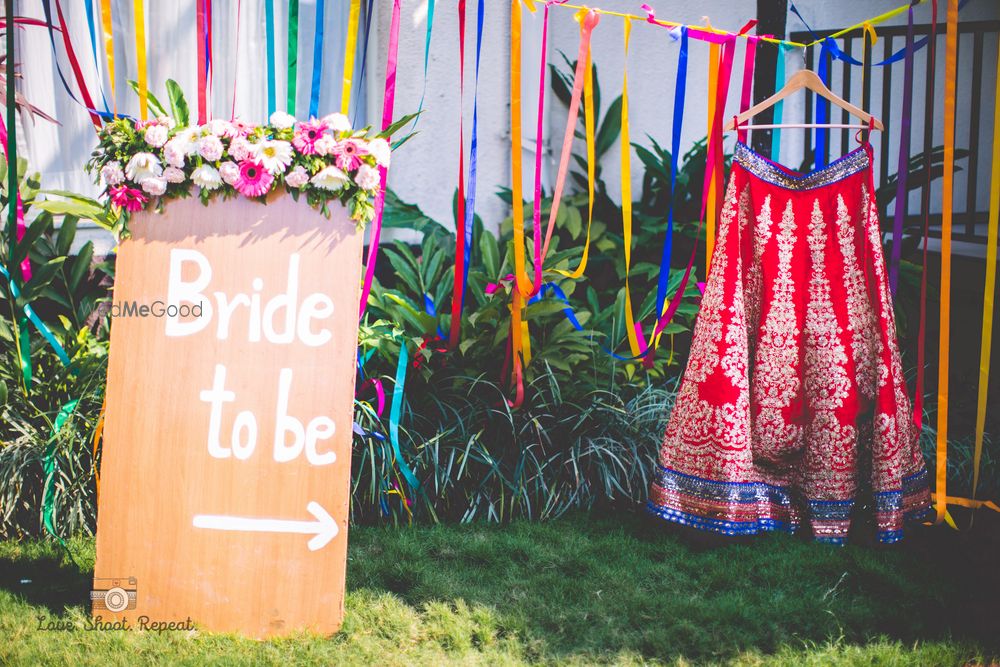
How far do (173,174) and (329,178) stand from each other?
0.43 meters

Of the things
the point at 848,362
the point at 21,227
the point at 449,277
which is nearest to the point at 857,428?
the point at 848,362

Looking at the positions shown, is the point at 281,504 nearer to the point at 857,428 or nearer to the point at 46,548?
the point at 46,548

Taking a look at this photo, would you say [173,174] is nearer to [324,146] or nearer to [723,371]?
[324,146]

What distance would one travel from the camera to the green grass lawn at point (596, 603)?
237 centimetres

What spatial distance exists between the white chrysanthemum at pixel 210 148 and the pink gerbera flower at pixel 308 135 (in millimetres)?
205

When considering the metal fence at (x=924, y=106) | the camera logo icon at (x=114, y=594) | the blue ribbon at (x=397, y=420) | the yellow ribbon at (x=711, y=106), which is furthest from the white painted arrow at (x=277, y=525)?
the metal fence at (x=924, y=106)

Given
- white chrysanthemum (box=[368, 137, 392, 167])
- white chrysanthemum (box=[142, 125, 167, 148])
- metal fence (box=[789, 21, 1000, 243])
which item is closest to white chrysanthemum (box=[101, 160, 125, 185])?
white chrysanthemum (box=[142, 125, 167, 148])

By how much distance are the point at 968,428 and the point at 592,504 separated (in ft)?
5.88

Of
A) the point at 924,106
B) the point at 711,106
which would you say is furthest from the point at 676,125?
the point at 924,106

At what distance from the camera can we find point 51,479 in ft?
9.68

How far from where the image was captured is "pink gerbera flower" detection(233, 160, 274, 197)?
7.89 feet

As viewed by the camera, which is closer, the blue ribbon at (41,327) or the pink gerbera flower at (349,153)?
the pink gerbera flower at (349,153)

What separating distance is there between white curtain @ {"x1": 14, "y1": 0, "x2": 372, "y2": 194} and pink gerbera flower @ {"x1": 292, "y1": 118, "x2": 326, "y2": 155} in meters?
1.47

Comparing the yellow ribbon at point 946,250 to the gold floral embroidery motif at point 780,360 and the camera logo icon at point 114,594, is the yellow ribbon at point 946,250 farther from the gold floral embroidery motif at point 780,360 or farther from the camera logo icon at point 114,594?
the camera logo icon at point 114,594
